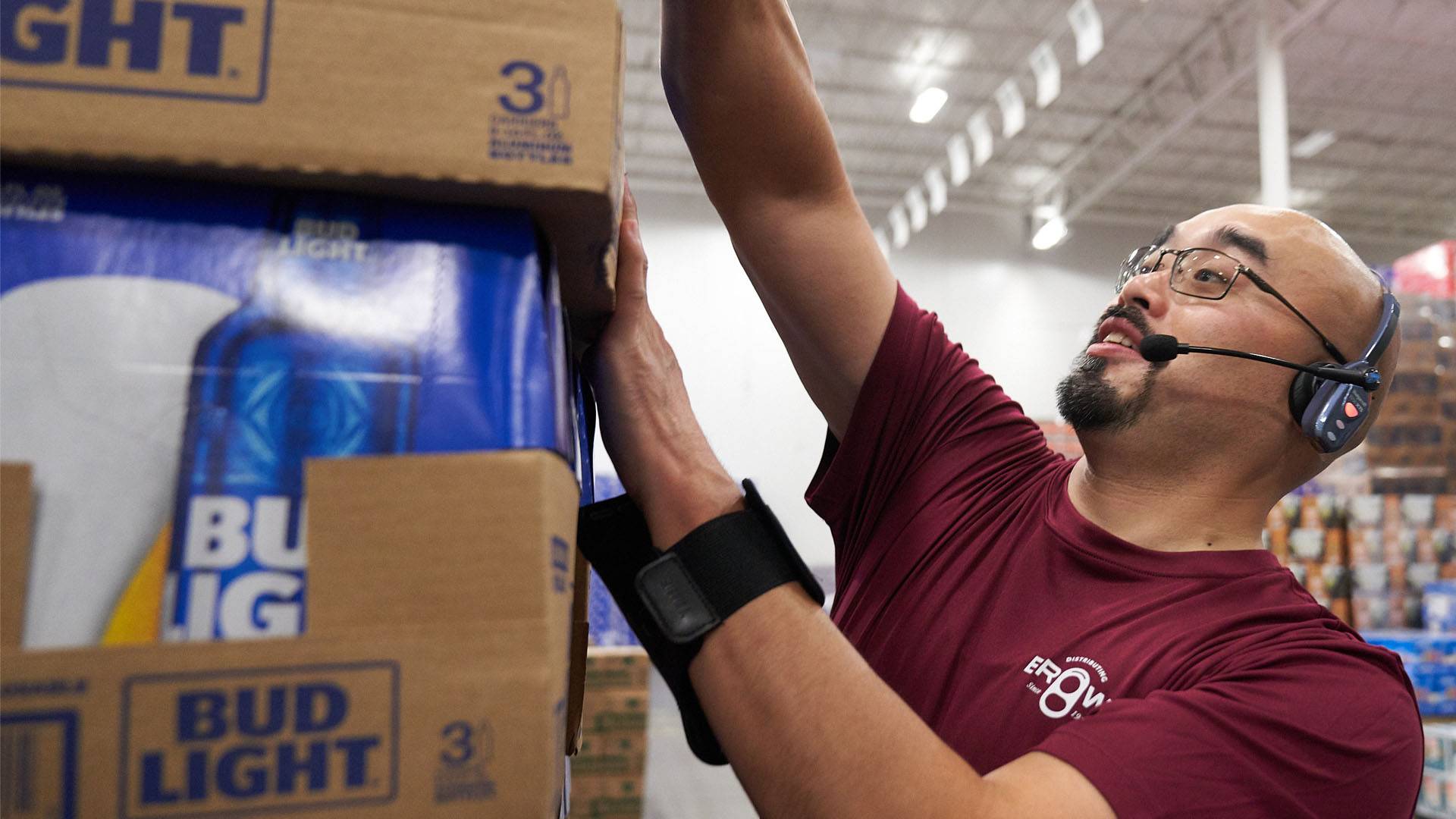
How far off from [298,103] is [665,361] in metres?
0.43

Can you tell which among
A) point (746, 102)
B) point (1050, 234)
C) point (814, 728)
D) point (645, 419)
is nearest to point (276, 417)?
point (645, 419)

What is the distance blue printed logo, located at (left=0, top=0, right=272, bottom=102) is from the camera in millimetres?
601

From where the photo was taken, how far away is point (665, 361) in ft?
3.14

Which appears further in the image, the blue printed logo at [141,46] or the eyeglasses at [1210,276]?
the eyeglasses at [1210,276]

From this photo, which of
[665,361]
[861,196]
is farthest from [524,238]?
[861,196]

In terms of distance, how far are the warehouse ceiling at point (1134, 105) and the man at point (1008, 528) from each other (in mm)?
6160

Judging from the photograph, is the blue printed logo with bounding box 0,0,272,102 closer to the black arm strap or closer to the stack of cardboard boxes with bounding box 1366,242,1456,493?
the black arm strap

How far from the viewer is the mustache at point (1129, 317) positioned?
1477 millimetres

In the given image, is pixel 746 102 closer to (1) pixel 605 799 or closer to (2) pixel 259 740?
(2) pixel 259 740

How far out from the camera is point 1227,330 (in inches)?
56.6

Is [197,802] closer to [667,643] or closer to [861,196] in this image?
[667,643]

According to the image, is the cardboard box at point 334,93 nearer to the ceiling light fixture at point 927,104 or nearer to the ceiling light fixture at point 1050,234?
the ceiling light fixture at point 927,104

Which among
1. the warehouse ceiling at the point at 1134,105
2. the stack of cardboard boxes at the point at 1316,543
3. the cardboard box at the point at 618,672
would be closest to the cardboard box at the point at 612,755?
the cardboard box at the point at 618,672

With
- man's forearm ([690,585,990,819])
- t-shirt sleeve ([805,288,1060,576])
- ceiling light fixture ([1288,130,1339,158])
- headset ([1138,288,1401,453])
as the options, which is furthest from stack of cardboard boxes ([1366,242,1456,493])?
man's forearm ([690,585,990,819])
